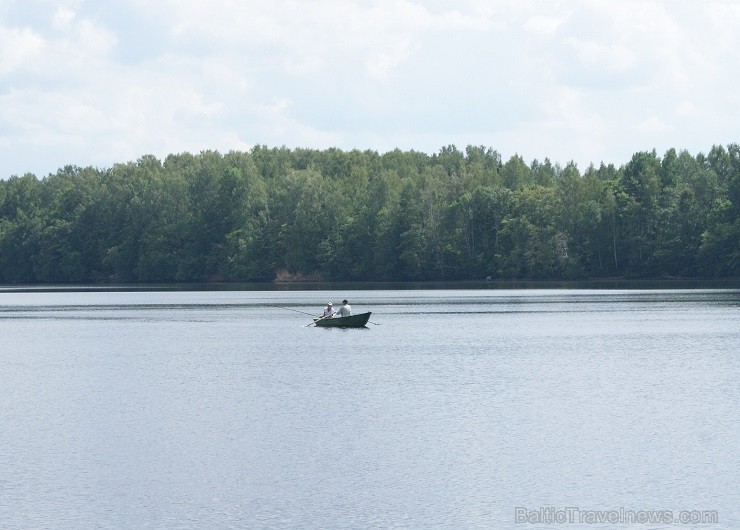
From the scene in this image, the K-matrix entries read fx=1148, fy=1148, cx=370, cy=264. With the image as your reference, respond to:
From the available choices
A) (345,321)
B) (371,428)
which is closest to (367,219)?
(345,321)

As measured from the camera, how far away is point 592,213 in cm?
13512

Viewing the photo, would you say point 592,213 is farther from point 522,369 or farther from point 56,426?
point 56,426

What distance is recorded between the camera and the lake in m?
21.8

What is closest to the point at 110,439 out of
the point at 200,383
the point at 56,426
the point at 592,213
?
the point at 56,426

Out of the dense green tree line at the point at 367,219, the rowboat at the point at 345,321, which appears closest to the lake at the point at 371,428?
the rowboat at the point at 345,321

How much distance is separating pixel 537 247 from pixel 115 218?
6872 cm

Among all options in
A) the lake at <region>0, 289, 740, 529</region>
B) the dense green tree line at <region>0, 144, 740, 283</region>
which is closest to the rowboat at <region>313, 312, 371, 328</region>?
the lake at <region>0, 289, 740, 529</region>

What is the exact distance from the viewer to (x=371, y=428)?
99.3ft

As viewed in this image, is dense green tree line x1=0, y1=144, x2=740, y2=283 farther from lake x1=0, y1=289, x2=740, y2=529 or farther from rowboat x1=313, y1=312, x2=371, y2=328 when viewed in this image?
lake x1=0, y1=289, x2=740, y2=529

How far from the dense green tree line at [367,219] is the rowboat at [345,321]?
69.1 metres

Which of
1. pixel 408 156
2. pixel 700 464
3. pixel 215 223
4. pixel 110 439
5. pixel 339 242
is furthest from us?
pixel 408 156

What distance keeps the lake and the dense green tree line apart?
2907 inches

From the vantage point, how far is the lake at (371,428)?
858 inches

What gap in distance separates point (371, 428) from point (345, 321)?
36.5 m
